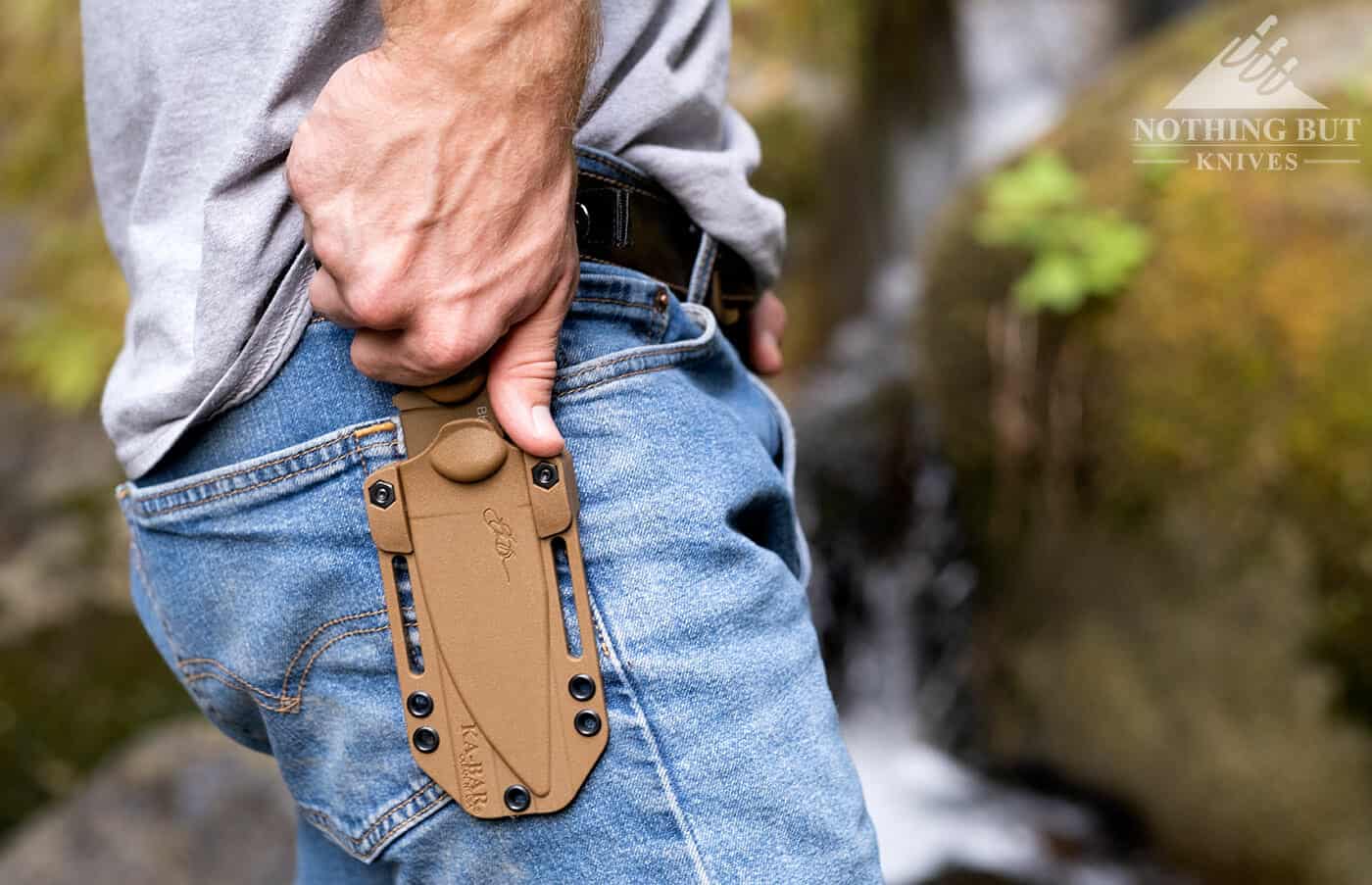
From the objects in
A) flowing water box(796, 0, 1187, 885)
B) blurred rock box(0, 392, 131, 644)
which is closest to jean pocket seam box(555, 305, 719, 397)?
flowing water box(796, 0, 1187, 885)

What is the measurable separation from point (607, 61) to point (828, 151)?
507 centimetres

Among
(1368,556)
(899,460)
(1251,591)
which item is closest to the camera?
(1368,556)

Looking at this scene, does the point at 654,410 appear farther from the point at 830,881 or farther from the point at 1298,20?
the point at 1298,20

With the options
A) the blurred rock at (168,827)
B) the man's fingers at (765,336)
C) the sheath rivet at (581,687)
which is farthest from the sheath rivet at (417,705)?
the blurred rock at (168,827)

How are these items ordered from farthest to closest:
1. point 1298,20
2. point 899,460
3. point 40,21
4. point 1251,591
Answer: point 899,460 → point 40,21 → point 1298,20 → point 1251,591

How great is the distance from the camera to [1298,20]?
3.25m

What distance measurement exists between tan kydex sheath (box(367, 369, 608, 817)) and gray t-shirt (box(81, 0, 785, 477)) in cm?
15

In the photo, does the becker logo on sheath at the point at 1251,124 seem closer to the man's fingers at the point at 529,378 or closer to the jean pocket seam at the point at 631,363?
the jean pocket seam at the point at 631,363

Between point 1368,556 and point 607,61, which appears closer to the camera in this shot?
Answer: point 607,61

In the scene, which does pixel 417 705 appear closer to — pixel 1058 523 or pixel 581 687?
pixel 581 687

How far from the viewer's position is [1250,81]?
3.16 meters

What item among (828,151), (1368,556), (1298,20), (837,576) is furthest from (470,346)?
(828,151)

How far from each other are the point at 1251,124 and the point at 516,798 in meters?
2.84

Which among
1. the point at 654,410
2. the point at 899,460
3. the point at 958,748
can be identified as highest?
the point at 654,410
